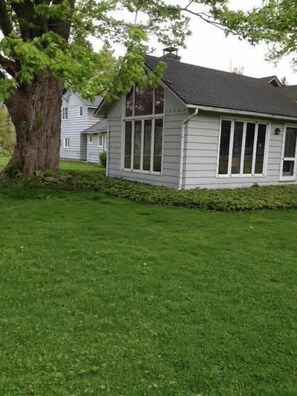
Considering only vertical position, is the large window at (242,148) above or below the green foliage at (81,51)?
below

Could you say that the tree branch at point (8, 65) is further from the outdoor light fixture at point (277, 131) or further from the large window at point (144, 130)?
the outdoor light fixture at point (277, 131)

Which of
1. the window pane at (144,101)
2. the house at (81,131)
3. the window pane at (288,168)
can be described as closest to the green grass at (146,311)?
the window pane at (144,101)

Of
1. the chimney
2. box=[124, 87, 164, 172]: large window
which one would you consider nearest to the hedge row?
box=[124, 87, 164, 172]: large window

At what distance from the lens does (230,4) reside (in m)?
10.8

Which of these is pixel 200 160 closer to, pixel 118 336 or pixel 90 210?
pixel 90 210

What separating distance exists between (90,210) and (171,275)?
418 cm

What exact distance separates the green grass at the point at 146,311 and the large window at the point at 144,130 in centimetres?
546

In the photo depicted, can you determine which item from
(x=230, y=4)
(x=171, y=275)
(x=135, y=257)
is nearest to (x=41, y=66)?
(x=135, y=257)

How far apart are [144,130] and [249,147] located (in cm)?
343

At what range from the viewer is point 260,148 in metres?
12.4

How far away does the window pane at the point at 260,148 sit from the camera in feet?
40.4

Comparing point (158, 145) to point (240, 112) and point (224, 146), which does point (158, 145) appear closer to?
point (224, 146)

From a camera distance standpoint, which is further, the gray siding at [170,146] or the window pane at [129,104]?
the window pane at [129,104]

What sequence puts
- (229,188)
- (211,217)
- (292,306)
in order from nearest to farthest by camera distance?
1. (292,306)
2. (211,217)
3. (229,188)
